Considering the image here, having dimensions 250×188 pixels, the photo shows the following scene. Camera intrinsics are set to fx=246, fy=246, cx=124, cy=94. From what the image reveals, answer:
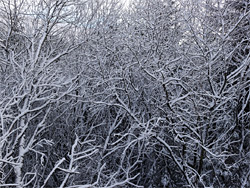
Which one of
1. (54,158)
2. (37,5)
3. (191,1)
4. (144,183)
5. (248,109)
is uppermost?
(37,5)

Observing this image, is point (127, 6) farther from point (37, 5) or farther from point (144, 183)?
point (144, 183)

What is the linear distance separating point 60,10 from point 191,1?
9.60 ft

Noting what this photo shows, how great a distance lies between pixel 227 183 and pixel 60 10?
5.81 meters

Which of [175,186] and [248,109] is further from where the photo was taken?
[248,109]

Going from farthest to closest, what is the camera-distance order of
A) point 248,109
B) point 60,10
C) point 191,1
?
1. point 248,109
2. point 60,10
3. point 191,1

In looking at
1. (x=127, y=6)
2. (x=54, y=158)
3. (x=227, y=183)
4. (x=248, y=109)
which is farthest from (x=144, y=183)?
(x=127, y=6)

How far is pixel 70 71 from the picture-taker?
293 inches

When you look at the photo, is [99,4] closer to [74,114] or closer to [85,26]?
[85,26]

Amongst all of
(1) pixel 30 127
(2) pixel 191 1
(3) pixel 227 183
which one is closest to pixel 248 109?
(3) pixel 227 183

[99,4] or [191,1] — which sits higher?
[99,4]

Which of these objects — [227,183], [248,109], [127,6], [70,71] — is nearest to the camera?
[227,183]

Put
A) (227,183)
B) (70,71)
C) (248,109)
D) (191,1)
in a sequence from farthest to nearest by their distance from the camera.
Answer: (70,71) < (248,109) < (227,183) < (191,1)

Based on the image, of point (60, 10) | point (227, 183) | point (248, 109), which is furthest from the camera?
point (248, 109)

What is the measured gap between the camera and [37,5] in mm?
5883
